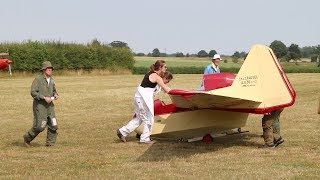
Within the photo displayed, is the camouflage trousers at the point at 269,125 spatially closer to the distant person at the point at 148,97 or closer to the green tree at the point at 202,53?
the distant person at the point at 148,97

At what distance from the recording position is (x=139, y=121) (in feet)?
32.7

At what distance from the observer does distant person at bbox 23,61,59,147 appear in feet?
30.7

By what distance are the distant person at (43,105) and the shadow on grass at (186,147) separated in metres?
2.03

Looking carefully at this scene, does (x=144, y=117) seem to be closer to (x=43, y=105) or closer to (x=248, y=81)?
(x=43, y=105)

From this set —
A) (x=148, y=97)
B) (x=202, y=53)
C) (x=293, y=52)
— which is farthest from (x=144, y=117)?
(x=202, y=53)

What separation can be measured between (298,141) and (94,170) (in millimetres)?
4453

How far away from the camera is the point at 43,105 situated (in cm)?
948

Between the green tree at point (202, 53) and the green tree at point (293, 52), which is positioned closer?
the green tree at point (293, 52)

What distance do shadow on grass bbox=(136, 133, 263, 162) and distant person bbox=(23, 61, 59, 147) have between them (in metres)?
2.03

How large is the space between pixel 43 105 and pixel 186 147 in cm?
284

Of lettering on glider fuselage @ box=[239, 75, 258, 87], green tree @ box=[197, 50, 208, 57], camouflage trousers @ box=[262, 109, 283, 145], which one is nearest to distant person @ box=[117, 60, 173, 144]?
lettering on glider fuselage @ box=[239, 75, 258, 87]

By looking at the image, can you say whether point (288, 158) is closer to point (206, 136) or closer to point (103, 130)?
point (206, 136)

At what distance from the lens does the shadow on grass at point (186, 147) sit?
8.42 m

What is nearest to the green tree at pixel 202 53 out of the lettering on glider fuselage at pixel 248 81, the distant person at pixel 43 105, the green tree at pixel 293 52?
the green tree at pixel 293 52
